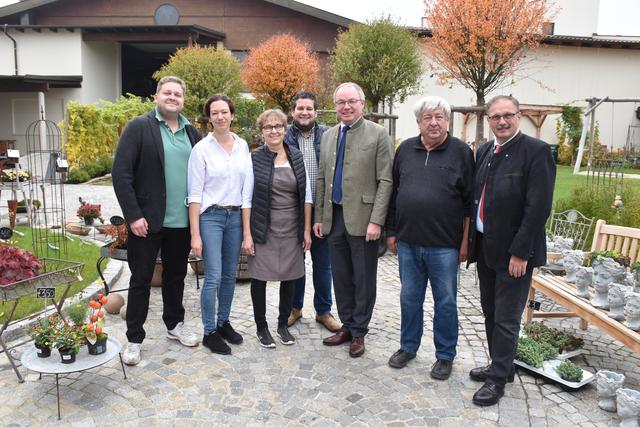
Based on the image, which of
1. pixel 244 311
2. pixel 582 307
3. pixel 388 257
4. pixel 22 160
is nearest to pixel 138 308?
pixel 244 311

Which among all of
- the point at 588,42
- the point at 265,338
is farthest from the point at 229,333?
the point at 588,42

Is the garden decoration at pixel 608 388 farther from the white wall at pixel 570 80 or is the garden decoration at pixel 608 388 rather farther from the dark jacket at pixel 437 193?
the white wall at pixel 570 80

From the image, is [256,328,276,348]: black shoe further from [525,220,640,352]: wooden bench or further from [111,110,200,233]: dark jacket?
[525,220,640,352]: wooden bench

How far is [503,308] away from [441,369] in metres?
0.75

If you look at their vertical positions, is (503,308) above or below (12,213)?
above

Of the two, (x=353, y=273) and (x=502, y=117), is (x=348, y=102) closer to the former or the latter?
(x=502, y=117)

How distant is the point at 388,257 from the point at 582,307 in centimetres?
413

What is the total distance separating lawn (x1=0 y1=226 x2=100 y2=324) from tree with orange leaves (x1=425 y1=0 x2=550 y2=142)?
9.55 metres

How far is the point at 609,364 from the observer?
4.27 meters

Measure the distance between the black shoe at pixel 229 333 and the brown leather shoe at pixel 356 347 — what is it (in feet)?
3.19

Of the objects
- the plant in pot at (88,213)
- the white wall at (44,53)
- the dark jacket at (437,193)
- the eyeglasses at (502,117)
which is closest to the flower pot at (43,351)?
the dark jacket at (437,193)

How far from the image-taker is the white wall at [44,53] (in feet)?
72.1

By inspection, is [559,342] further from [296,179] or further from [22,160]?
[22,160]

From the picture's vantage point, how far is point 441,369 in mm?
3941
